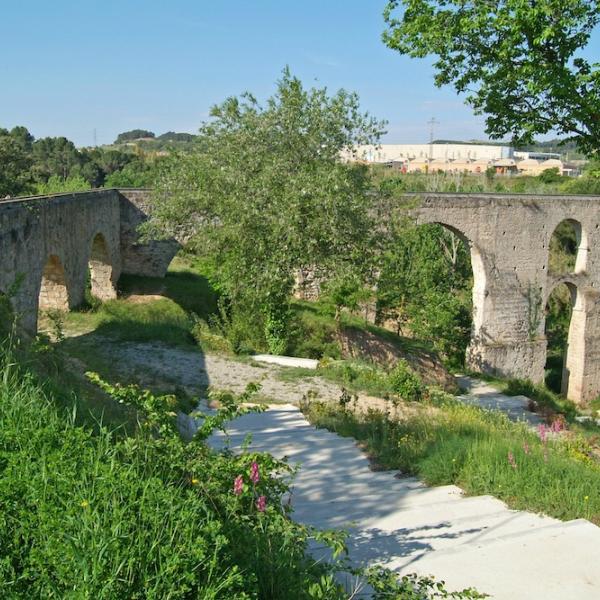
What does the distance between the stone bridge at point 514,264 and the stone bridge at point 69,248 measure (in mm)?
7023

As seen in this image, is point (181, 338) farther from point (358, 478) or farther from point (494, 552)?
point (494, 552)

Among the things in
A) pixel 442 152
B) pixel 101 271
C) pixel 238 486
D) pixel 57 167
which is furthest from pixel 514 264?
pixel 442 152

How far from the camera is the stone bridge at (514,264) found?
16.9m

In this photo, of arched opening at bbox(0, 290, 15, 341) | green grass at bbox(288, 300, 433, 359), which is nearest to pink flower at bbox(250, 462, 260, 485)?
arched opening at bbox(0, 290, 15, 341)

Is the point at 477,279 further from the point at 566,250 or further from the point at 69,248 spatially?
the point at 566,250

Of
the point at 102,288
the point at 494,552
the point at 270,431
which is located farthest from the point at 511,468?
the point at 102,288

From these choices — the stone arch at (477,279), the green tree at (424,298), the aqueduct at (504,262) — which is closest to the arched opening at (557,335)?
the aqueduct at (504,262)

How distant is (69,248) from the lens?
40.9ft

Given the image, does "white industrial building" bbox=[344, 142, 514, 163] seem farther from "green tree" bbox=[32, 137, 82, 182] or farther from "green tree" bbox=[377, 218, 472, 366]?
"green tree" bbox=[377, 218, 472, 366]

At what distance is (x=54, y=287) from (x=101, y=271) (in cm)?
278

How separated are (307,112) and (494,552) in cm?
1048

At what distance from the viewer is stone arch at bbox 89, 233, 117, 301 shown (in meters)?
15.6

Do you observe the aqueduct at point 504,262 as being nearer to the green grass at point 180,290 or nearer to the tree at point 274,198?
the green grass at point 180,290

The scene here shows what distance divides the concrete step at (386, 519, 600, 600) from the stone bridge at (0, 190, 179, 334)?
4031 mm
